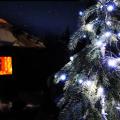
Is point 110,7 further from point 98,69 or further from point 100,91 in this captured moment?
point 100,91

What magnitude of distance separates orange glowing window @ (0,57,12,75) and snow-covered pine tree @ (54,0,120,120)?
5165 millimetres

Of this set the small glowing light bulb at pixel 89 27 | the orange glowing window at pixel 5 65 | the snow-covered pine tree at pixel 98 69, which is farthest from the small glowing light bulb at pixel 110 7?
the orange glowing window at pixel 5 65

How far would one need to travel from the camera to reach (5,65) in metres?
12.1

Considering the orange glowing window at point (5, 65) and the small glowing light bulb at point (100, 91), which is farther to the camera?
the orange glowing window at point (5, 65)

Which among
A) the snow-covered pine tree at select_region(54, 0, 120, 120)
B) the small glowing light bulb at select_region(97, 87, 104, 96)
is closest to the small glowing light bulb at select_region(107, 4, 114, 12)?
the snow-covered pine tree at select_region(54, 0, 120, 120)

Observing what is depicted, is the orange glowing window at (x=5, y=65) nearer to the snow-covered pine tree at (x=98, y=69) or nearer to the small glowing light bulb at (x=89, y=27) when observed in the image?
the snow-covered pine tree at (x=98, y=69)

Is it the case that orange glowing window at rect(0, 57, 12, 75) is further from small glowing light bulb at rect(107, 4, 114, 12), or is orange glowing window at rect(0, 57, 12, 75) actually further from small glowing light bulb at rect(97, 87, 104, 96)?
small glowing light bulb at rect(107, 4, 114, 12)

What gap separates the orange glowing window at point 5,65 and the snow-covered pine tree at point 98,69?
5165mm

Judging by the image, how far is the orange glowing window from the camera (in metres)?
12.0

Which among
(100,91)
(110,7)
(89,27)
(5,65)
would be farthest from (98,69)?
(5,65)

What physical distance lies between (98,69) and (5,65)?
19.0 feet

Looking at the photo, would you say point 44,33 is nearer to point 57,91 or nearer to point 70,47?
point 57,91

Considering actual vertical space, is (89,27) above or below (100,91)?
above

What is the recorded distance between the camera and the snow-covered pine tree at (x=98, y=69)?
693 cm
